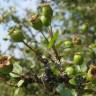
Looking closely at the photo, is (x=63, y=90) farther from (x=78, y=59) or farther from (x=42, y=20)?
(x=42, y=20)

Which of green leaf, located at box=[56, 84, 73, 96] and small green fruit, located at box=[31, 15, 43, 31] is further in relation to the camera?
small green fruit, located at box=[31, 15, 43, 31]

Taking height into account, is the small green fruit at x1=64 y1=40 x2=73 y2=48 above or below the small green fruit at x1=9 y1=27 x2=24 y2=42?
below

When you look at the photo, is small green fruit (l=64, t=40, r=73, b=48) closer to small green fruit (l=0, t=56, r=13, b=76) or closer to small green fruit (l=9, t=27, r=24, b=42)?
small green fruit (l=9, t=27, r=24, b=42)

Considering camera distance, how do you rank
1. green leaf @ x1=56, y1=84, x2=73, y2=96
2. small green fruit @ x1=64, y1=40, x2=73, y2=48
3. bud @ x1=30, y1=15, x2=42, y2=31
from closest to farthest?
green leaf @ x1=56, y1=84, x2=73, y2=96 → bud @ x1=30, y1=15, x2=42, y2=31 → small green fruit @ x1=64, y1=40, x2=73, y2=48

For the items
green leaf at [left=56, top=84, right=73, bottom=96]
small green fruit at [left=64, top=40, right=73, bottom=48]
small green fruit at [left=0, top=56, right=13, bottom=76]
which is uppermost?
small green fruit at [left=64, top=40, right=73, bottom=48]

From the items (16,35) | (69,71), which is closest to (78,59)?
(69,71)

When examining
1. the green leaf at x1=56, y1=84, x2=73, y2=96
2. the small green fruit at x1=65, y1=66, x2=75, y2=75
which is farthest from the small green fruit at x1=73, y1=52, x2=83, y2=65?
the green leaf at x1=56, y1=84, x2=73, y2=96

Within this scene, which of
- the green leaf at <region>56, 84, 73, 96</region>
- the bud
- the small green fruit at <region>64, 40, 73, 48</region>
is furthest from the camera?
the small green fruit at <region>64, 40, 73, 48</region>

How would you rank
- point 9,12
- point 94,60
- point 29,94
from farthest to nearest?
point 9,12 < point 29,94 < point 94,60

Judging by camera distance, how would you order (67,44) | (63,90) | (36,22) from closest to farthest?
(63,90)
(36,22)
(67,44)

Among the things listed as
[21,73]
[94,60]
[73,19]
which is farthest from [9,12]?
[73,19]

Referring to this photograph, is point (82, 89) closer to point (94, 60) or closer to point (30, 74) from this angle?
point (30, 74)
